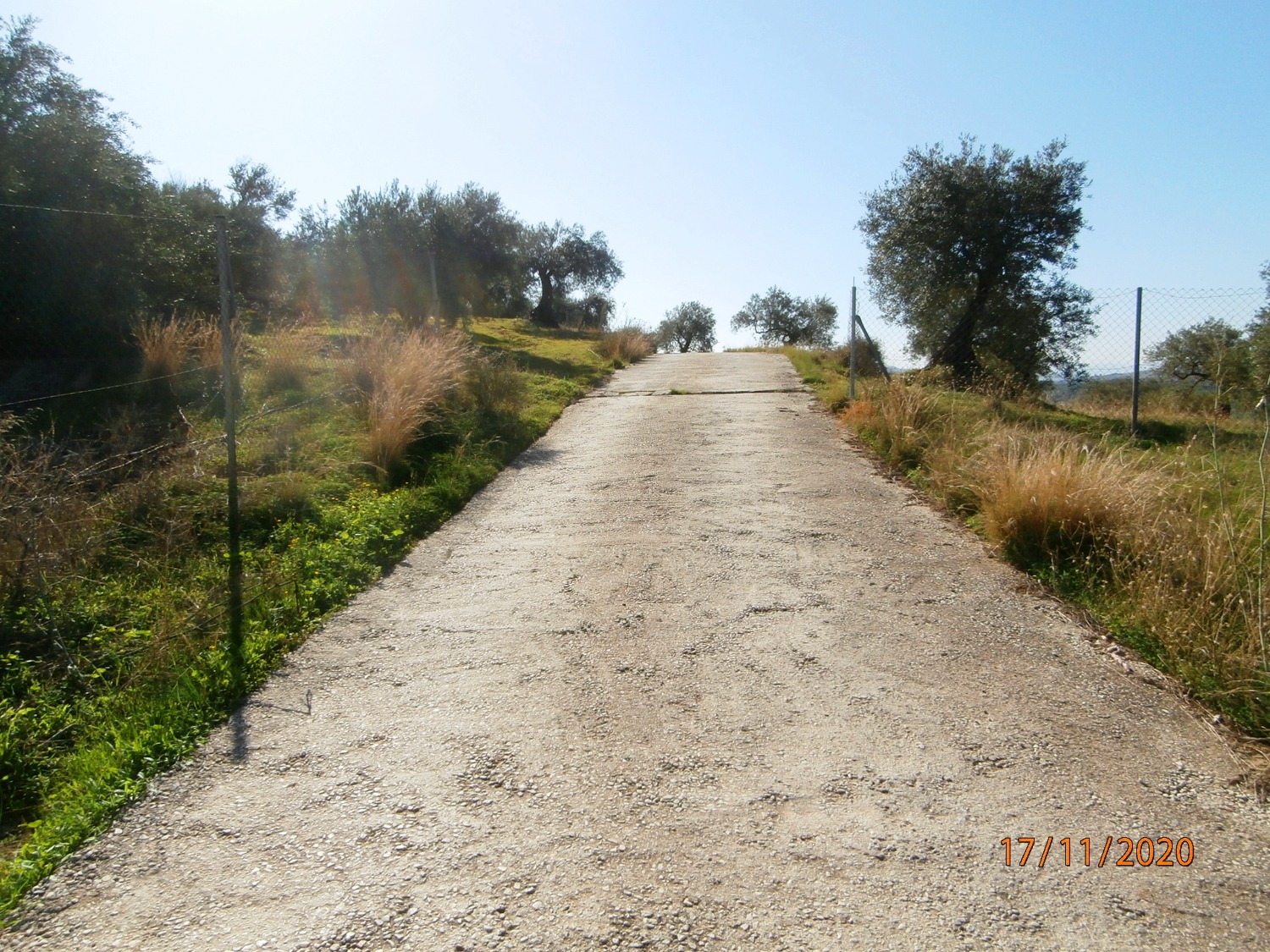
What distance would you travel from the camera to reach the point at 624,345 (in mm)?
22062

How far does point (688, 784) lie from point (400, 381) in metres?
7.16

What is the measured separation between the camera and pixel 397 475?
8.20 metres

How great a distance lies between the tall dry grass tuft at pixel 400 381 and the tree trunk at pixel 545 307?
23291mm

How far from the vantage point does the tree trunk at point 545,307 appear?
34.9m

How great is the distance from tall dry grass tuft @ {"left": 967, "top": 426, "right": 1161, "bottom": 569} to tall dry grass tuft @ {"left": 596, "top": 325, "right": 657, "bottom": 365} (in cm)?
1483

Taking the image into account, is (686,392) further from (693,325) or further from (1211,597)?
(693,325)

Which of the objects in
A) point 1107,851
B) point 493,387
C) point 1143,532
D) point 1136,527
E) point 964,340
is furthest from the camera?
point 964,340

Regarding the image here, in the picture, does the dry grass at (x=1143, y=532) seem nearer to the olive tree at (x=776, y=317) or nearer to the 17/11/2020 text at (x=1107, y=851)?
the 17/11/2020 text at (x=1107, y=851)

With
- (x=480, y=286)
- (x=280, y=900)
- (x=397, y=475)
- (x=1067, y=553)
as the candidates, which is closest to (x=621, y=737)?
(x=280, y=900)

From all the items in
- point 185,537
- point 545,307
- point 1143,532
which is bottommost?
point 185,537

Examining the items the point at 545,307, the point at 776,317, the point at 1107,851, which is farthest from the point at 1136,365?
the point at 776,317

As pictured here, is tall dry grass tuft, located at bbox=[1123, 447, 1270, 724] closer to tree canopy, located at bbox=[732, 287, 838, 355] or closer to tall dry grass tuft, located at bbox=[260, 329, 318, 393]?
tall dry grass tuft, located at bbox=[260, 329, 318, 393]

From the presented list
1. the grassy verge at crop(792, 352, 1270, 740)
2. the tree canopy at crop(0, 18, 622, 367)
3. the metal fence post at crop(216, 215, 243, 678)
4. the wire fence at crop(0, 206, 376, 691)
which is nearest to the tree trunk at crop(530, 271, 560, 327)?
the tree canopy at crop(0, 18, 622, 367)

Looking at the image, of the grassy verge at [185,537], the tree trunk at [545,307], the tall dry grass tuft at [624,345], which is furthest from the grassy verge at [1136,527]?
the tree trunk at [545,307]
